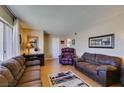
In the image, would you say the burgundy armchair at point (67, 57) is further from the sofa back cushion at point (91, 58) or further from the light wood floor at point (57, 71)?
the sofa back cushion at point (91, 58)

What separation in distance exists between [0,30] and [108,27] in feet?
12.5

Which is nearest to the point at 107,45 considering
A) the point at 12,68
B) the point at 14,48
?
the point at 12,68

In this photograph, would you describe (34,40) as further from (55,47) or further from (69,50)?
(55,47)

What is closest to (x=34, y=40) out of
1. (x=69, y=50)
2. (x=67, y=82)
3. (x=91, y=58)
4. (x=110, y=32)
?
(x=69, y=50)

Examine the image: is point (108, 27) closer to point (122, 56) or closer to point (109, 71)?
point (122, 56)

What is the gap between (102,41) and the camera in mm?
4816

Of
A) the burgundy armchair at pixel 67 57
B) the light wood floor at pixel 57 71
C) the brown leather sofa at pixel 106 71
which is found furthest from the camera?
the burgundy armchair at pixel 67 57

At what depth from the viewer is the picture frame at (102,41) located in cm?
433

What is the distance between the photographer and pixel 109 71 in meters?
3.44

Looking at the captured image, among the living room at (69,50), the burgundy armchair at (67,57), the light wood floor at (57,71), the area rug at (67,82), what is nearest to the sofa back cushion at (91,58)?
the living room at (69,50)

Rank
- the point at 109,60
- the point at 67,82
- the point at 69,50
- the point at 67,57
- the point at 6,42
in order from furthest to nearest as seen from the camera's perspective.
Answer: the point at 69,50, the point at 67,57, the point at 6,42, the point at 109,60, the point at 67,82

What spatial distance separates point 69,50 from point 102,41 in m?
3.30
